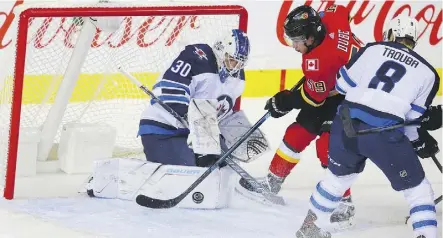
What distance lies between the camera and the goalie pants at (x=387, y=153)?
378 cm

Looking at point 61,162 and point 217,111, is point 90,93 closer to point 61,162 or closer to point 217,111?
point 61,162

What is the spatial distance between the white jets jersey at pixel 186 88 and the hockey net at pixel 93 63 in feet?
0.92

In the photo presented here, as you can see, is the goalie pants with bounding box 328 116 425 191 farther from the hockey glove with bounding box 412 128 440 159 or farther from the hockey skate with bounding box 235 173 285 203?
the hockey skate with bounding box 235 173 285 203

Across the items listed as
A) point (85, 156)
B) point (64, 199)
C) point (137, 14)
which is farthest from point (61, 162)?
point (137, 14)

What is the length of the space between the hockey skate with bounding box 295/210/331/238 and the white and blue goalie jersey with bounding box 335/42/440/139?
42 centimetres

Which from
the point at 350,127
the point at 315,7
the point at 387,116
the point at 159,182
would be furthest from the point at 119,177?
the point at 315,7

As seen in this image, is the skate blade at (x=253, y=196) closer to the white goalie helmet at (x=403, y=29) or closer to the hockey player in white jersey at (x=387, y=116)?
the hockey player in white jersey at (x=387, y=116)

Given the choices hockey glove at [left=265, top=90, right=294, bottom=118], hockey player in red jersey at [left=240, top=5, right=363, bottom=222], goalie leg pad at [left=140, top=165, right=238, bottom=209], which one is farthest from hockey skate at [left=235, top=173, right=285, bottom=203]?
hockey glove at [left=265, top=90, right=294, bottom=118]

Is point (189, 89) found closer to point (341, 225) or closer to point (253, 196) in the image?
point (253, 196)

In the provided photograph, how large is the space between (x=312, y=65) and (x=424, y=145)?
519 mm

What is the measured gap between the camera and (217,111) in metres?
4.43

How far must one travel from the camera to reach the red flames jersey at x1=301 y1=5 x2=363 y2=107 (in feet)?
13.9

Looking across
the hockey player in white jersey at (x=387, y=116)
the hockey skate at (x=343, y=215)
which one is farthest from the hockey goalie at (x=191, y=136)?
the hockey player in white jersey at (x=387, y=116)

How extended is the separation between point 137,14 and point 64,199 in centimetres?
79
